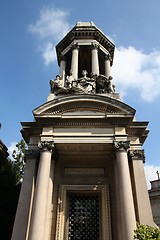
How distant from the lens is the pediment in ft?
46.6

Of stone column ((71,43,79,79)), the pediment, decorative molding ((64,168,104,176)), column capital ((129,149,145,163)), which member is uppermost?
stone column ((71,43,79,79))

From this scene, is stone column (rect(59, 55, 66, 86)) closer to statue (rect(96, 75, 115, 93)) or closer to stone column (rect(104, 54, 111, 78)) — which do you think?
statue (rect(96, 75, 115, 93))

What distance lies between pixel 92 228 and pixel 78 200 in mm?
1808

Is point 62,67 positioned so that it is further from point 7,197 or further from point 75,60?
point 7,197

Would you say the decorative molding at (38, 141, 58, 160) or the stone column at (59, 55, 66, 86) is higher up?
the stone column at (59, 55, 66, 86)

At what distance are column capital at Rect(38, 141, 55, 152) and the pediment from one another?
177 centimetres

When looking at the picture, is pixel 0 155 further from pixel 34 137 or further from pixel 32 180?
pixel 32 180

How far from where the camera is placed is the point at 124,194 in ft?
36.9

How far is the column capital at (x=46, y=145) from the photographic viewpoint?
12994 mm

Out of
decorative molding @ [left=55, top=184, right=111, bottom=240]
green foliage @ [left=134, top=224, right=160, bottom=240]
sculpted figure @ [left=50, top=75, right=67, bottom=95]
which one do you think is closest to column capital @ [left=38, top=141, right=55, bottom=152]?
decorative molding @ [left=55, top=184, right=111, bottom=240]

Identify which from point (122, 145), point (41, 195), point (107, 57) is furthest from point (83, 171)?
point (107, 57)

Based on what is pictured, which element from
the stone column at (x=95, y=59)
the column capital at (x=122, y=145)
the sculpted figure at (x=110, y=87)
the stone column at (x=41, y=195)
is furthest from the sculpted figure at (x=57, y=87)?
the column capital at (x=122, y=145)

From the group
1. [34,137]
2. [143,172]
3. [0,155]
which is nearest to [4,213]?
[0,155]

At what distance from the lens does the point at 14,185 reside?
1820cm
